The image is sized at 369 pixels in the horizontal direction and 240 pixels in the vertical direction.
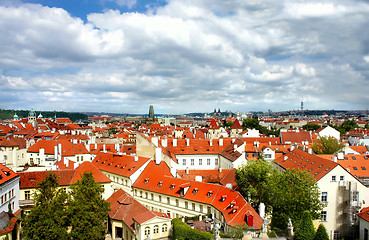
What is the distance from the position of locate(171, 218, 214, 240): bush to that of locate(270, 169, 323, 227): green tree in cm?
1017

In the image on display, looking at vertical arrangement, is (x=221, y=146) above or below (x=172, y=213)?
above

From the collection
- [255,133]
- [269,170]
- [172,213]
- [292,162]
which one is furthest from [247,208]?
[255,133]

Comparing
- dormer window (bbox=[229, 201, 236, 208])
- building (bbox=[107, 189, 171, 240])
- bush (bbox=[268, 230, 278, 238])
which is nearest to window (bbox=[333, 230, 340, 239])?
bush (bbox=[268, 230, 278, 238])

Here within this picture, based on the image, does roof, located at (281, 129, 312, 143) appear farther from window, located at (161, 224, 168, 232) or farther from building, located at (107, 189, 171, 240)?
window, located at (161, 224, 168, 232)

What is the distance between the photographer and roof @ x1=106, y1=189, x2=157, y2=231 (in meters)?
34.3

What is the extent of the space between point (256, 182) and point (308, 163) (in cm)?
1246

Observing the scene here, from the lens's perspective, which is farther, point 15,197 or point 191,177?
point 191,177

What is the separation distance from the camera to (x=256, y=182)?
40.6 meters

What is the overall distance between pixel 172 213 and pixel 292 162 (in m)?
23.2

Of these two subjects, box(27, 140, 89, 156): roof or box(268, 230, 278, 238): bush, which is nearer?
box(268, 230, 278, 238): bush

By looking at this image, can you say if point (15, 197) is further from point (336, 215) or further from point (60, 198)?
point (336, 215)

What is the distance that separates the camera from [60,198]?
31703 millimetres

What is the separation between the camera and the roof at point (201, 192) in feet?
111

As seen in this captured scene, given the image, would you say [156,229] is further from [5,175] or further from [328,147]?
[328,147]
